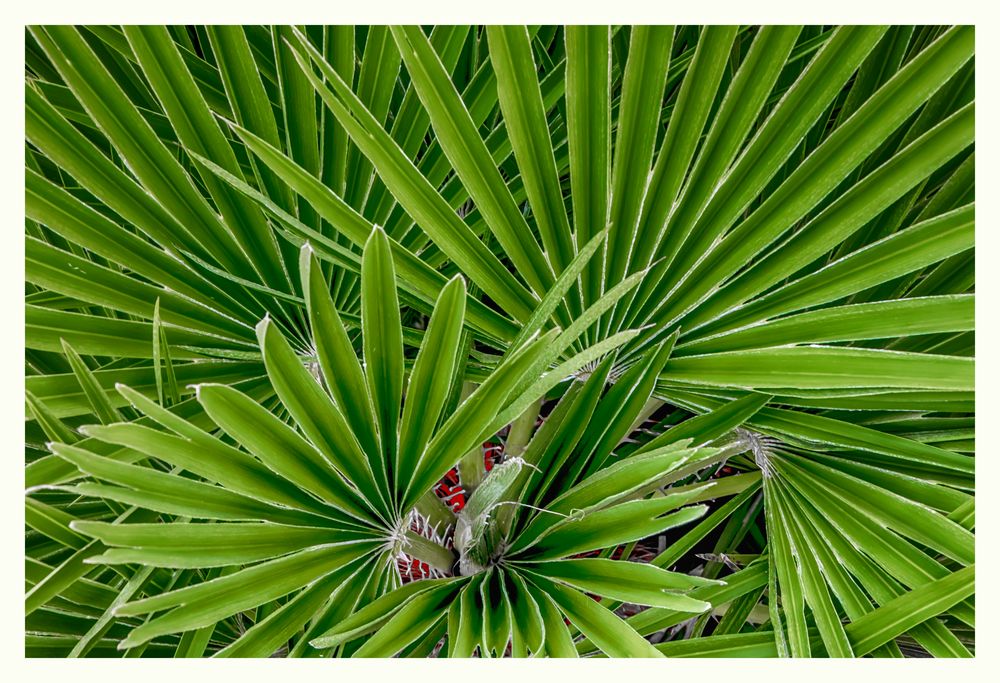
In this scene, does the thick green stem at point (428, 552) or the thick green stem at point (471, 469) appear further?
the thick green stem at point (471, 469)

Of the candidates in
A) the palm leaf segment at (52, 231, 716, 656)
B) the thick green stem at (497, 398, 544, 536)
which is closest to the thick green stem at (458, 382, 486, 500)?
the thick green stem at (497, 398, 544, 536)

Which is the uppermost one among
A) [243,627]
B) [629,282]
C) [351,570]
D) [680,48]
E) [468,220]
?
[680,48]

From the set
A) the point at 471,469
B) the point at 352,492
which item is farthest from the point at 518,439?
the point at 352,492

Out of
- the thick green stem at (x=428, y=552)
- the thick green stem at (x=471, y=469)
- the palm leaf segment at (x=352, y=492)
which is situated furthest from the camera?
the thick green stem at (x=471, y=469)

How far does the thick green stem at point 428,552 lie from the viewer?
22.9 inches

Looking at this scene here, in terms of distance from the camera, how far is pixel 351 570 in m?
0.52

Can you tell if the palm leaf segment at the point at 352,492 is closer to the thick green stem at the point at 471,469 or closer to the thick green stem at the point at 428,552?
the thick green stem at the point at 428,552

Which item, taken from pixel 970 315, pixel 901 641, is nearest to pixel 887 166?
pixel 970 315

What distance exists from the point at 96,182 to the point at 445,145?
0.34 metres

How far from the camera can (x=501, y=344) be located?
665mm

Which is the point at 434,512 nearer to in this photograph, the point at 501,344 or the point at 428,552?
the point at 428,552

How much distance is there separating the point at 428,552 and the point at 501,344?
217 millimetres

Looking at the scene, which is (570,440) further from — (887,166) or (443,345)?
(887,166)

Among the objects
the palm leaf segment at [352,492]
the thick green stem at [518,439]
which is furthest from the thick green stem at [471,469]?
the palm leaf segment at [352,492]
